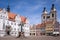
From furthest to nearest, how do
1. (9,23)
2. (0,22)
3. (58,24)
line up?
(58,24) → (9,23) → (0,22)

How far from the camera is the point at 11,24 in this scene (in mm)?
28391

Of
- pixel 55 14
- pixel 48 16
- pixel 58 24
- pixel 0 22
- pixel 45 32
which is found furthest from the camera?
pixel 48 16

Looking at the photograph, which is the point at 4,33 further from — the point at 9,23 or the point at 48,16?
the point at 48,16

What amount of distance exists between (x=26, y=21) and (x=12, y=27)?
6352 millimetres

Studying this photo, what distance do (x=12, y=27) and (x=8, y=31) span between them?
2117mm

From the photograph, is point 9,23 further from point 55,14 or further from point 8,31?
A: point 55,14

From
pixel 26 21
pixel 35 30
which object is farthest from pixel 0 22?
pixel 35 30

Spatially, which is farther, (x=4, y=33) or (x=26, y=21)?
(x=26, y=21)

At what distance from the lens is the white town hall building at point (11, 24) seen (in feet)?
83.9

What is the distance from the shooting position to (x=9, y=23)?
27609 mm

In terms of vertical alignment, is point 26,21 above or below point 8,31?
above

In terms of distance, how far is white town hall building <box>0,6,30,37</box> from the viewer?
2556 centimetres

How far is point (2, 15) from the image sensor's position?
25797 millimetres

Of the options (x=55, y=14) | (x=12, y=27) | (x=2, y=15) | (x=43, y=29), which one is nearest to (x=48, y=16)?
(x=55, y=14)
